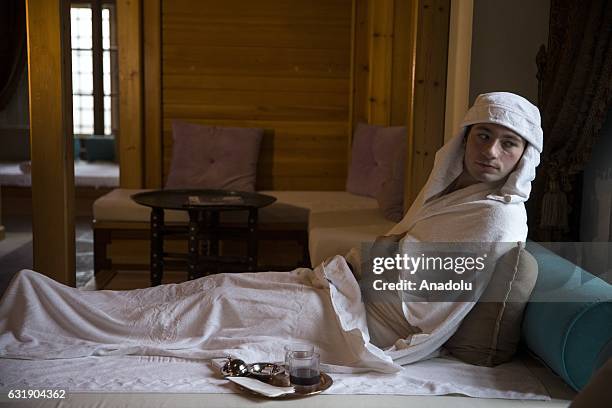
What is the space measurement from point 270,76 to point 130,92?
39.5 inches

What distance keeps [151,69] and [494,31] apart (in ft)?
10.3

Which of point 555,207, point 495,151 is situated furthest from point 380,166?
point 495,151

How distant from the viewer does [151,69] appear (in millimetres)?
5789

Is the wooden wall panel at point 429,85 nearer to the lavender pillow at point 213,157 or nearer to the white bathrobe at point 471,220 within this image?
the white bathrobe at point 471,220

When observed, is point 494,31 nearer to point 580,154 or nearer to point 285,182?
point 580,154

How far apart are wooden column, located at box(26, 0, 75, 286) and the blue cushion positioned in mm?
2488

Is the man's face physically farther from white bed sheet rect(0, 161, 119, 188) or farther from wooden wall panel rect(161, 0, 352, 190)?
white bed sheet rect(0, 161, 119, 188)

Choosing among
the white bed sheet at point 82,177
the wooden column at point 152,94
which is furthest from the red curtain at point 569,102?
the white bed sheet at point 82,177

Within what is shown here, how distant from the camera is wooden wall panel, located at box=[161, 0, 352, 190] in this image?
577 cm

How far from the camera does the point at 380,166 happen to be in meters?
5.15

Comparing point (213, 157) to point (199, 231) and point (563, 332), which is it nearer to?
point (199, 231)

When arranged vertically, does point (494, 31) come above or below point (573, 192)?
above

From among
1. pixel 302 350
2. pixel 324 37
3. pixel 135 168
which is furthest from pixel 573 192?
pixel 135 168

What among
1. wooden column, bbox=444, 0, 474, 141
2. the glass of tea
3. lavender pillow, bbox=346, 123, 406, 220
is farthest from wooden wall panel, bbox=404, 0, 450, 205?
the glass of tea
